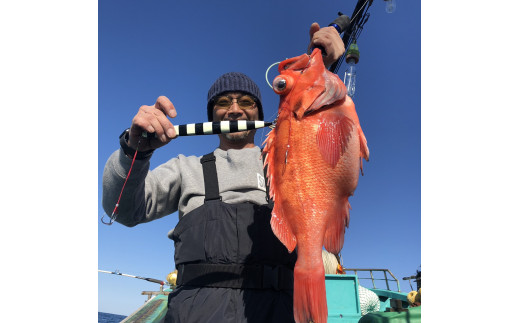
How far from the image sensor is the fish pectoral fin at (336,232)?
1.45m

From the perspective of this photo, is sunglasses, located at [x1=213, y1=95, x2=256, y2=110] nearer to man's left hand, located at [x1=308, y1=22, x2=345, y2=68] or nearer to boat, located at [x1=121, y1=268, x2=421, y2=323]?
man's left hand, located at [x1=308, y1=22, x2=345, y2=68]

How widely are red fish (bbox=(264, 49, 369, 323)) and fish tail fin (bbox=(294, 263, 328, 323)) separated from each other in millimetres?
25

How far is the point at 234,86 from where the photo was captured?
2.57m

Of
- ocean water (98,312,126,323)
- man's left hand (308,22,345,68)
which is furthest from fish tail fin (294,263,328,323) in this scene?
ocean water (98,312,126,323)

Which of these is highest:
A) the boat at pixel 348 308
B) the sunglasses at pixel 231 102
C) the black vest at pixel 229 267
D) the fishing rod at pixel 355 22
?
the fishing rod at pixel 355 22

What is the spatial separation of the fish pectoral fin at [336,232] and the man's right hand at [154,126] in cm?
99

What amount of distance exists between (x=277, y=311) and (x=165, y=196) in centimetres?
109

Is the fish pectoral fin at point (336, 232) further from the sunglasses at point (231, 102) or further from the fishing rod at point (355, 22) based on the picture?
the fishing rod at point (355, 22)

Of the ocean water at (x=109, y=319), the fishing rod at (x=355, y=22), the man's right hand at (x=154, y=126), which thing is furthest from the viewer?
the ocean water at (x=109, y=319)

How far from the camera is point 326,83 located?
160 centimetres

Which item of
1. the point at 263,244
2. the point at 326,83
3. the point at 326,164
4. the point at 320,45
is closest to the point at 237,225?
the point at 263,244

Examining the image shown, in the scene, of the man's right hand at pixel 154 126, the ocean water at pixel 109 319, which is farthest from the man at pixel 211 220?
the ocean water at pixel 109 319

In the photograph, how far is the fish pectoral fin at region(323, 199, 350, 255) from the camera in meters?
1.45

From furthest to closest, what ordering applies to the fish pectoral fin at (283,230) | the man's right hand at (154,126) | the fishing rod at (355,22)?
the fishing rod at (355,22) < the man's right hand at (154,126) < the fish pectoral fin at (283,230)
